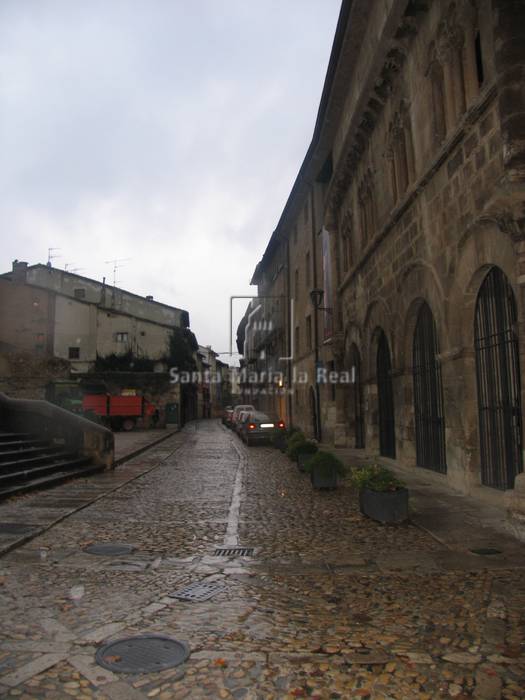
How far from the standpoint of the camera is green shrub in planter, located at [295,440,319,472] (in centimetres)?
1364

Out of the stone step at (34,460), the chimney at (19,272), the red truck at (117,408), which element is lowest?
the stone step at (34,460)

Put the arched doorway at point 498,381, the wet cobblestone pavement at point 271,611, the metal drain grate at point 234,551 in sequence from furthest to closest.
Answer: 1. the arched doorway at point 498,381
2. the metal drain grate at point 234,551
3. the wet cobblestone pavement at point 271,611

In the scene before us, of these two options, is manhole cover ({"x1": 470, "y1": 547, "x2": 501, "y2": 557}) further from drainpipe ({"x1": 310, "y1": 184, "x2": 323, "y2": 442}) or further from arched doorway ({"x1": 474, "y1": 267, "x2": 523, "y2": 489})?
drainpipe ({"x1": 310, "y1": 184, "x2": 323, "y2": 442})

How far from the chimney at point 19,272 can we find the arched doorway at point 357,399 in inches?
1412

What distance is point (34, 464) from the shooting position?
12.4 metres

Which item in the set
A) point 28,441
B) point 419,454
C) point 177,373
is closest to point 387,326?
point 419,454

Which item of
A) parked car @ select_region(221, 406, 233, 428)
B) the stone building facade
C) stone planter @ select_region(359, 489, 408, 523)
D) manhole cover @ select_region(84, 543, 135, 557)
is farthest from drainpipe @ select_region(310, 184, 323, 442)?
parked car @ select_region(221, 406, 233, 428)

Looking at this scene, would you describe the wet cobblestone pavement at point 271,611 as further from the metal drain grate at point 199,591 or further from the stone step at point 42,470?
the stone step at point 42,470

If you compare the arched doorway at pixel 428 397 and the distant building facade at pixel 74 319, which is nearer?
the arched doorway at pixel 428 397

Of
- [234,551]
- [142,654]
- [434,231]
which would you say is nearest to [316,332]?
[434,231]

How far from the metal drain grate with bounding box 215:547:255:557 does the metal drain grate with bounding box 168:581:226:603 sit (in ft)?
3.33

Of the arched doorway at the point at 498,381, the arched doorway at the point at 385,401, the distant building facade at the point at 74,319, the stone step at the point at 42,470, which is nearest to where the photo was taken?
the arched doorway at the point at 498,381

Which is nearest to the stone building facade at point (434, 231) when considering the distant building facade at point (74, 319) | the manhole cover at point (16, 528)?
the manhole cover at point (16, 528)

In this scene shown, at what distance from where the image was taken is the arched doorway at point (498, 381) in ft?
26.7
